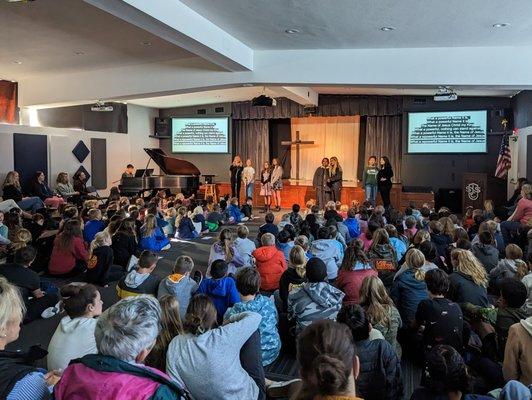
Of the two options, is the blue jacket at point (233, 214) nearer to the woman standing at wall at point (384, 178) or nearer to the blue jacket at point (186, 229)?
the blue jacket at point (186, 229)

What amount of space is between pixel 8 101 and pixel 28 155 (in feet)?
4.41

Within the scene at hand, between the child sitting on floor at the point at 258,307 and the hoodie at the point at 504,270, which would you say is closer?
the child sitting on floor at the point at 258,307

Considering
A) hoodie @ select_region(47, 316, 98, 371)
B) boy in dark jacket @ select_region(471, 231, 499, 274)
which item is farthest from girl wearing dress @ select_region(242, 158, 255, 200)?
hoodie @ select_region(47, 316, 98, 371)

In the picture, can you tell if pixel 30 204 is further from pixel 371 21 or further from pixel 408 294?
pixel 408 294

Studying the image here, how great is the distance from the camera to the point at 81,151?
41.8ft

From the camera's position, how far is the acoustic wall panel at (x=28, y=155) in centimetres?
1091

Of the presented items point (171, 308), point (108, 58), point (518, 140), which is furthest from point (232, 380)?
point (518, 140)

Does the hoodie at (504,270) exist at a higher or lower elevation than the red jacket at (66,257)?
higher

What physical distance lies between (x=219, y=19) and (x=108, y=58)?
3.25 metres

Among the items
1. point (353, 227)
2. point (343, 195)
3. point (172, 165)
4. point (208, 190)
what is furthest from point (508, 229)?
point (208, 190)

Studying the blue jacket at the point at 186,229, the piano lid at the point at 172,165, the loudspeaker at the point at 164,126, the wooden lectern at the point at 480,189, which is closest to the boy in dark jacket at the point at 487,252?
the blue jacket at the point at 186,229

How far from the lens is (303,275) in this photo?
4.08 m

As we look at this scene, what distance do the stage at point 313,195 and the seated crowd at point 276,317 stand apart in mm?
4932

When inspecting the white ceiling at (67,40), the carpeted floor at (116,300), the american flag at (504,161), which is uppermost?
the white ceiling at (67,40)
